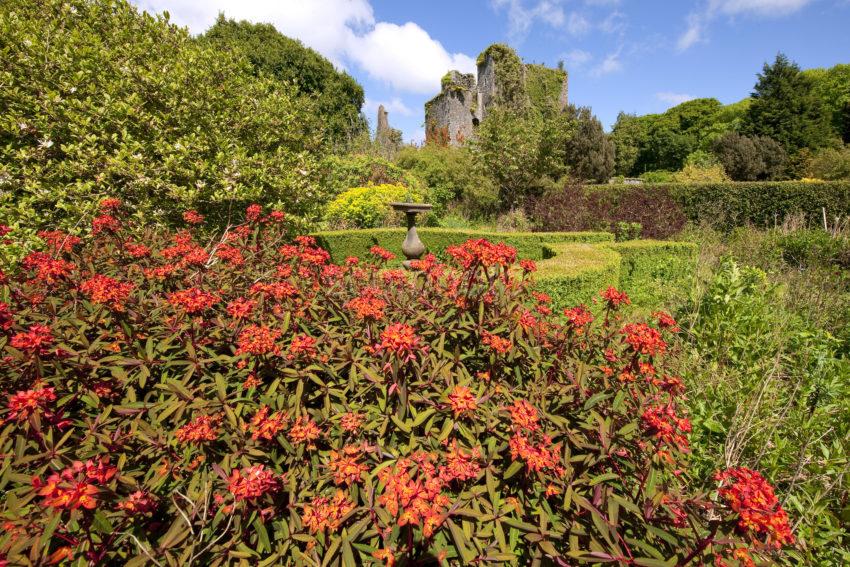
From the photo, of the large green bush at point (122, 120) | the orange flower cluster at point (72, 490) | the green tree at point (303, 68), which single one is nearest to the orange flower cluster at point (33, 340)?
the orange flower cluster at point (72, 490)

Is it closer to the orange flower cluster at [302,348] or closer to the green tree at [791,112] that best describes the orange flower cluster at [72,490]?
the orange flower cluster at [302,348]

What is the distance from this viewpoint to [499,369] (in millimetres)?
1879

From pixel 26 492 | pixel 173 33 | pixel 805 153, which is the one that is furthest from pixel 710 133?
pixel 26 492

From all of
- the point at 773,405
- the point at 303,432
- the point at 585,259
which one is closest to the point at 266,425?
the point at 303,432

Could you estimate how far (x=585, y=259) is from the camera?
21.4 feet

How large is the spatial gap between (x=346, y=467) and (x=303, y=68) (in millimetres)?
23214

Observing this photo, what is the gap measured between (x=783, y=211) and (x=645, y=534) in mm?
18313

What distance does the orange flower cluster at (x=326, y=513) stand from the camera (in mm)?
1124

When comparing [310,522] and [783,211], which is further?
[783,211]

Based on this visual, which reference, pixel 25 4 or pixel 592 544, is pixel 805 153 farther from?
pixel 25 4

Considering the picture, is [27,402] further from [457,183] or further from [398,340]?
[457,183]

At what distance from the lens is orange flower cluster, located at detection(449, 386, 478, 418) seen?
4.36 ft

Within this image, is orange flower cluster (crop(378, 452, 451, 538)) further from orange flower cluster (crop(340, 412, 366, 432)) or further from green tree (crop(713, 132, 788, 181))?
green tree (crop(713, 132, 788, 181))

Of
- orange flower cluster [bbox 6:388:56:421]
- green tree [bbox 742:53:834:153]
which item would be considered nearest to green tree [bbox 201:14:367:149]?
orange flower cluster [bbox 6:388:56:421]
